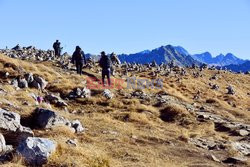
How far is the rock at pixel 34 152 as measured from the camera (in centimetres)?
1246

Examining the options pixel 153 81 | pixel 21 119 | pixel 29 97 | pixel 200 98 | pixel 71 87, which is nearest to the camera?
pixel 21 119

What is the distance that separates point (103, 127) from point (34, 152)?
7.95 m

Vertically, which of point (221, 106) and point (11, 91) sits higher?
point (11, 91)

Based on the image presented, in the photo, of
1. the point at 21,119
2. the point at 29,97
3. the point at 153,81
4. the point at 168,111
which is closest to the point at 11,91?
the point at 29,97

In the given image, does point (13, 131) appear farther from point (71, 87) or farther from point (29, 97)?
point (71, 87)

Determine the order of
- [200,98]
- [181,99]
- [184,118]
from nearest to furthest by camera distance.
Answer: [184,118], [181,99], [200,98]

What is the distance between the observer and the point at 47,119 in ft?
56.4

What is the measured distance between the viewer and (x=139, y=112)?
25.5 meters

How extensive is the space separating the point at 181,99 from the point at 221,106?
3.21m

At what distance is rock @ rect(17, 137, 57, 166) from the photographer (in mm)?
12463

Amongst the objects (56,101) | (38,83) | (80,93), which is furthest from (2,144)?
(38,83)

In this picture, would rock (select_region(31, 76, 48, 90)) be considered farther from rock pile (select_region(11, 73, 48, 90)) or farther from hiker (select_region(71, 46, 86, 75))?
hiker (select_region(71, 46, 86, 75))

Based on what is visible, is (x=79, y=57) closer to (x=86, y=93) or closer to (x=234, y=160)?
(x=86, y=93)

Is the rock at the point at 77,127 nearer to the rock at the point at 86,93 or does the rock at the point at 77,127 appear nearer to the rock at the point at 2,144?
the rock at the point at 2,144
